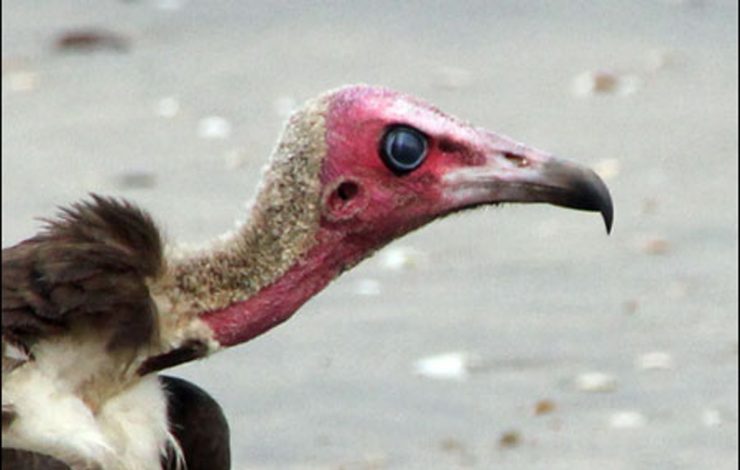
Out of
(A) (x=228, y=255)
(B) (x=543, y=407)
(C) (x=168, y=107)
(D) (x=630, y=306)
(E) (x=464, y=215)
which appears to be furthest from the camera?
(C) (x=168, y=107)

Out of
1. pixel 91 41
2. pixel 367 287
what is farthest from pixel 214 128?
pixel 367 287

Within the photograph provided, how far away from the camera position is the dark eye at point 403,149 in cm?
474

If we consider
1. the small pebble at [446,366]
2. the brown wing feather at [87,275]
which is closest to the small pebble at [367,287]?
the small pebble at [446,366]

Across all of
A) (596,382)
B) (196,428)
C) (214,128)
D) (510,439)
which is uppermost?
(214,128)

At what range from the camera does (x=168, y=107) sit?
10.2 metres

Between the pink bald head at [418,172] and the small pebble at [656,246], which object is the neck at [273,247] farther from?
the small pebble at [656,246]

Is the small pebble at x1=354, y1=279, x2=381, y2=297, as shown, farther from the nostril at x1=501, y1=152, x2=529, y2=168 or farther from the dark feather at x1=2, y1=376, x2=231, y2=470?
the nostril at x1=501, y1=152, x2=529, y2=168

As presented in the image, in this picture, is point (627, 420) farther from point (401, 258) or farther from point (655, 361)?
point (401, 258)

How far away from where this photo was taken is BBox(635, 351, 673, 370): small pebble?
8.08 m

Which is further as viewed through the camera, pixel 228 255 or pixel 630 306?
pixel 630 306

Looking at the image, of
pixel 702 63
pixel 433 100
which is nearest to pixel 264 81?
pixel 433 100

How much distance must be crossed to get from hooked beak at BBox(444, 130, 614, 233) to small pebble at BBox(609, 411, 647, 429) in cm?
296

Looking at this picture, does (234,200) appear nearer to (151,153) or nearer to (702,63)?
(151,153)

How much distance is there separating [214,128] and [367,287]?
5.35ft
